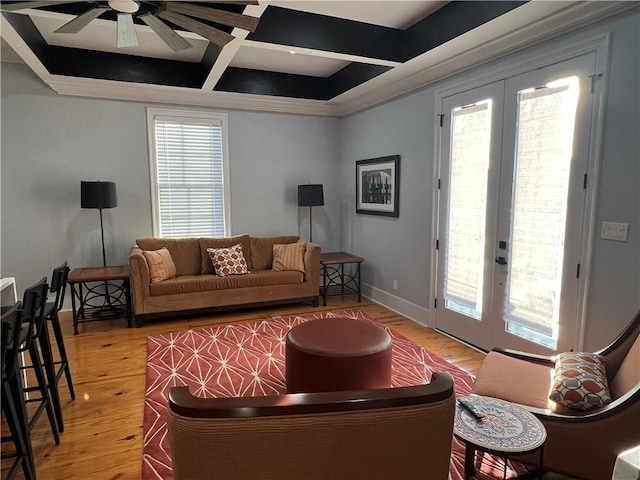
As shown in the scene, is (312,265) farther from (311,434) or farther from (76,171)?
(311,434)

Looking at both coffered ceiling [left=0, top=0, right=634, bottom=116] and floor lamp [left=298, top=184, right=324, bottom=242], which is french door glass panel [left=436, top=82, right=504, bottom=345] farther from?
floor lamp [left=298, top=184, right=324, bottom=242]

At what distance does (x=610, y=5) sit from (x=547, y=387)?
7.55 ft

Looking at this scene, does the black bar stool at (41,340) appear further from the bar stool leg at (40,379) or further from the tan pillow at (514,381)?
the tan pillow at (514,381)

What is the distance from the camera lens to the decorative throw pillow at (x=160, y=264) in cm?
425

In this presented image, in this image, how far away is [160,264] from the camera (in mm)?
4336

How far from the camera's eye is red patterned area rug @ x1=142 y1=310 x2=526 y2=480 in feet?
Result: 6.98

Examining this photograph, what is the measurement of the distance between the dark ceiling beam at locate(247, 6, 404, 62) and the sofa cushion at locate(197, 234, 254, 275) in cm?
256

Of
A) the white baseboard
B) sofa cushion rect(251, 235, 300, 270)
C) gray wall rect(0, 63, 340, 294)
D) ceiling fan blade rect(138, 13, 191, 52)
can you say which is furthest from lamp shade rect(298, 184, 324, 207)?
ceiling fan blade rect(138, 13, 191, 52)

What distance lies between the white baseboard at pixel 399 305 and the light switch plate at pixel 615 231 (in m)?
1.95

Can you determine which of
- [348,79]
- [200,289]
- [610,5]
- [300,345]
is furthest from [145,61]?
[610,5]

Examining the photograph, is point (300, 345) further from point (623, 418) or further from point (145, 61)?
point (145, 61)

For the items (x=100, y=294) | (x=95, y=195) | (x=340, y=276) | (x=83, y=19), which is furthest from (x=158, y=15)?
(x=340, y=276)

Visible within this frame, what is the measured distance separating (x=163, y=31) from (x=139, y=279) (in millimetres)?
2631

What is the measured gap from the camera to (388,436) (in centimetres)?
105
